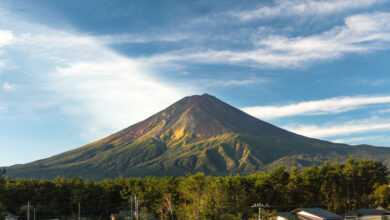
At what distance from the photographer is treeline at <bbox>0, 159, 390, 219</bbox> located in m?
64.2

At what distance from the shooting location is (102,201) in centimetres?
6981

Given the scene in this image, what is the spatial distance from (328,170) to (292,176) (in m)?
9.45

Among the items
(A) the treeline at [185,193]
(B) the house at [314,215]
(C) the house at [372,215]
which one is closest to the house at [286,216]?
(B) the house at [314,215]

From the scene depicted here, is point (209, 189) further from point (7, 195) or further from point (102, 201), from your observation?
point (7, 195)

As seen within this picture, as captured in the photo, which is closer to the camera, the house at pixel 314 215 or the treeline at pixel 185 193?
the house at pixel 314 215

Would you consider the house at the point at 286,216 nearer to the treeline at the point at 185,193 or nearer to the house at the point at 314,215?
the house at the point at 314,215

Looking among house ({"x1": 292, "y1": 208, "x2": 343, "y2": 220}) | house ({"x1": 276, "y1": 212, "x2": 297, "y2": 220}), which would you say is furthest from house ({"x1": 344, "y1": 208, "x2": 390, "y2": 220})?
house ({"x1": 276, "y1": 212, "x2": 297, "y2": 220})

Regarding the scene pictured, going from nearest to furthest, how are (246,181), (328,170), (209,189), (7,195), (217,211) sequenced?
(217,211), (209,189), (7,195), (246,181), (328,170)

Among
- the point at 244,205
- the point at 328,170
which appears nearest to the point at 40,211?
the point at 244,205

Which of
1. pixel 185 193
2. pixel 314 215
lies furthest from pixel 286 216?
pixel 185 193

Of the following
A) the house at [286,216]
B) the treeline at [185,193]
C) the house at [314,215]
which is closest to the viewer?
the house at [314,215]

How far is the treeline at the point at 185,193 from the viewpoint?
6419cm

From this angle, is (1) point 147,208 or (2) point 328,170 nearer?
(1) point 147,208

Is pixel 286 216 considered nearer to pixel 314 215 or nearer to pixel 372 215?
pixel 314 215
